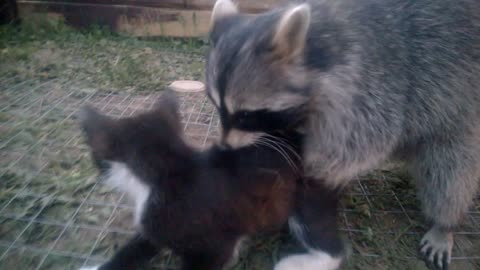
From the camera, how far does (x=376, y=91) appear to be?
1670mm

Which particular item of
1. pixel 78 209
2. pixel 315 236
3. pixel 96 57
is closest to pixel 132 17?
pixel 96 57

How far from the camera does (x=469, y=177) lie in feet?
5.92

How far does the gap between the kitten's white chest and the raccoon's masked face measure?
381 millimetres

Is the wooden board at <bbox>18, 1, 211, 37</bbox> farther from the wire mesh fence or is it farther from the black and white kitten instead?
the black and white kitten

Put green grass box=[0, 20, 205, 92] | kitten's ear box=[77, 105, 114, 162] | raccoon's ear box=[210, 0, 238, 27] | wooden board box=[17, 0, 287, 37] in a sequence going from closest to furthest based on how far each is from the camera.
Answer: kitten's ear box=[77, 105, 114, 162], raccoon's ear box=[210, 0, 238, 27], green grass box=[0, 20, 205, 92], wooden board box=[17, 0, 287, 37]

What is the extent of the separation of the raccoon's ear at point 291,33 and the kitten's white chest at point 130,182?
715 millimetres

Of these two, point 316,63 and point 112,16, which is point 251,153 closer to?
point 316,63

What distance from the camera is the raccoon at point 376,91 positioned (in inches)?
59.9

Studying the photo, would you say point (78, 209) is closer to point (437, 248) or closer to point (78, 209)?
point (78, 209)

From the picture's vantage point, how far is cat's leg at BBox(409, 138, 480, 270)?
5.80ft

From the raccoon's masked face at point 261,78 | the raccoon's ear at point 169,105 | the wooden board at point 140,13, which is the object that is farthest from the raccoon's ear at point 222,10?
the wooden board at point 140,13

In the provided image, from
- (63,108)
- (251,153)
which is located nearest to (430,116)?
(251,153)

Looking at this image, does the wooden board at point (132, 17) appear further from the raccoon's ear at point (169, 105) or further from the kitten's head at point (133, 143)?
the kitten's head at point (133, 143)

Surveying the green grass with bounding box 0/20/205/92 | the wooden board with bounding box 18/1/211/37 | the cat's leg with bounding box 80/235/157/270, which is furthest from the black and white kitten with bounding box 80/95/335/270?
the wooden board with bounding box 18/1/211/37
